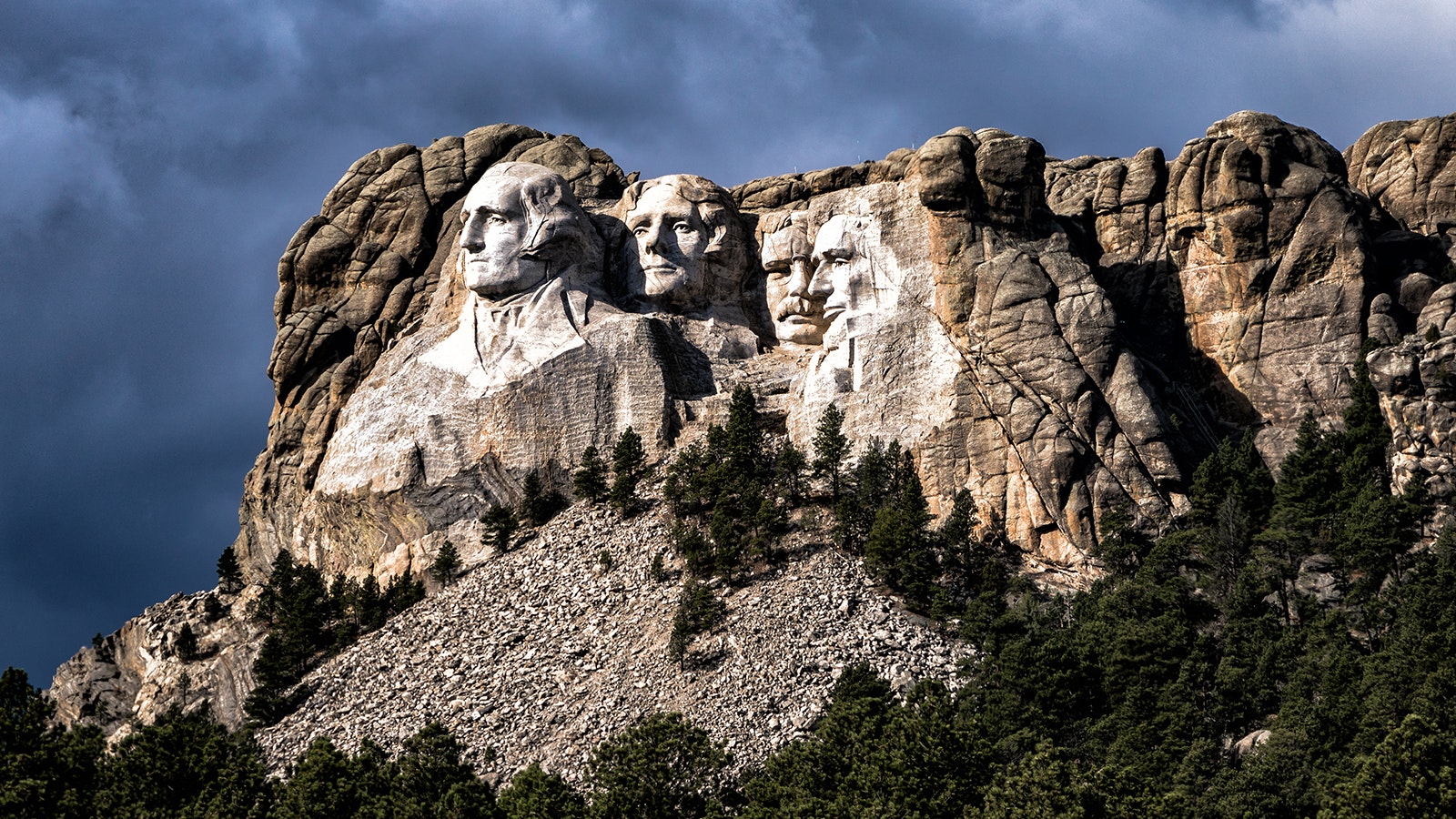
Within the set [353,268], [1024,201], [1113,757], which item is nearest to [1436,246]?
[1024,201]

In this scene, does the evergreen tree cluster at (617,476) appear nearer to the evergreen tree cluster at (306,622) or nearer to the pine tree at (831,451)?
the pine tree at (831,451)

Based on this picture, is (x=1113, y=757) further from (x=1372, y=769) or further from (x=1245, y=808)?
(x=1372, y=769)

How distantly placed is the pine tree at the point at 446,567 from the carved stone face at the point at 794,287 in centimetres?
1549

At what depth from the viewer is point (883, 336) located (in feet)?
275

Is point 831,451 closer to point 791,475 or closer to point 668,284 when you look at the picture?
point 791,475

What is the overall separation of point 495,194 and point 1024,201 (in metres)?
18.6

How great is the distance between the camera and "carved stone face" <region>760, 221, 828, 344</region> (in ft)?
289

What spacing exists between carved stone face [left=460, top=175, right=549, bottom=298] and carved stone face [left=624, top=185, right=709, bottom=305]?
4.12 meters

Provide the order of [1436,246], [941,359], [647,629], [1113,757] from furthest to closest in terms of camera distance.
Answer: [1436,246] < [941,359] < [647,629] < [1113,757]

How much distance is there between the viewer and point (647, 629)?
2958 inches

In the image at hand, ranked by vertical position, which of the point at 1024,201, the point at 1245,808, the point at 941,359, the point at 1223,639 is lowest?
the point at 1245,808

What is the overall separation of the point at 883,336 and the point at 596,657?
1652 centimetres

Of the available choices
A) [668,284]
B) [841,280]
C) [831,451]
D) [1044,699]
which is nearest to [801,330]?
[841,280]

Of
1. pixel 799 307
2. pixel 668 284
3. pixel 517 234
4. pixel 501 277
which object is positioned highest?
pixel 517 234
